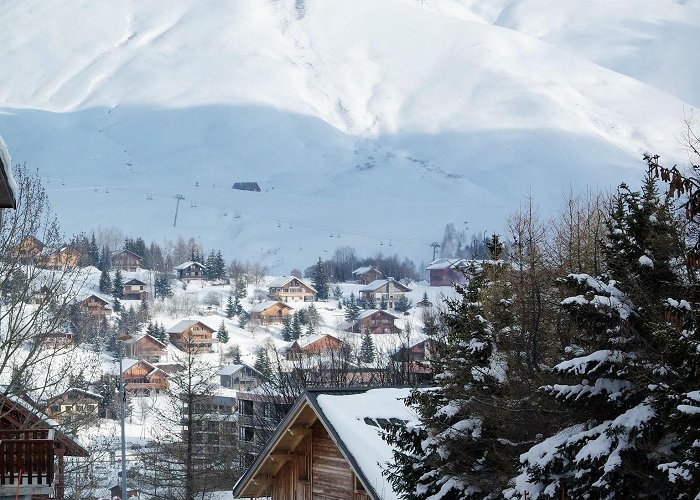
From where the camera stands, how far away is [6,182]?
47.1 ft

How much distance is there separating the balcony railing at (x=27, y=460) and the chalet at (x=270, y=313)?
171 m

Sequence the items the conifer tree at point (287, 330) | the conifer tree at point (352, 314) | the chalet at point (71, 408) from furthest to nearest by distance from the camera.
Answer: the conifer tree at point (352, 314) < the conifer tree at point (287, 330) < the chalet at point (71, 408)

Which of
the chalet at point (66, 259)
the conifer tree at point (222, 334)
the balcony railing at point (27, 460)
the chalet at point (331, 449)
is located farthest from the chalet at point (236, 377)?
the balcony railing at point (27, 460)

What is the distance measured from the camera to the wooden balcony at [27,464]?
19.3 metres

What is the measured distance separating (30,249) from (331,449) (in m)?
10.1

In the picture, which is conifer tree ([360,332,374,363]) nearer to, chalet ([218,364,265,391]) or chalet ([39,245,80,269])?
chalet ([218,364,265,391])

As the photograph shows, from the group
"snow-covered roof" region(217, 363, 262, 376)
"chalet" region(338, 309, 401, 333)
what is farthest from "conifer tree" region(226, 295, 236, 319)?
"snow-covered roof" region(217, 363, 262, 376)

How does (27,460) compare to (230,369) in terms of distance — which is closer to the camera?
(27,460)

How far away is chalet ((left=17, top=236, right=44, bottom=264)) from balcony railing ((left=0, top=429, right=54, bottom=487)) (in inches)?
369

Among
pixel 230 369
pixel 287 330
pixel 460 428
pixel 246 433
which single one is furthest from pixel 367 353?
pixel 287 330

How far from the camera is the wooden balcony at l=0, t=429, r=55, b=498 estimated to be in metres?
19.3

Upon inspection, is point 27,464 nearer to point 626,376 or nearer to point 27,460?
point 27,460

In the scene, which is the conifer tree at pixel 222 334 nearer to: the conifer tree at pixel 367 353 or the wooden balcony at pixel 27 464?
the conifer tree at pixel 367 353

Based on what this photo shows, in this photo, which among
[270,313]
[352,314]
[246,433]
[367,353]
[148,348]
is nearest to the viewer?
[246,433]
